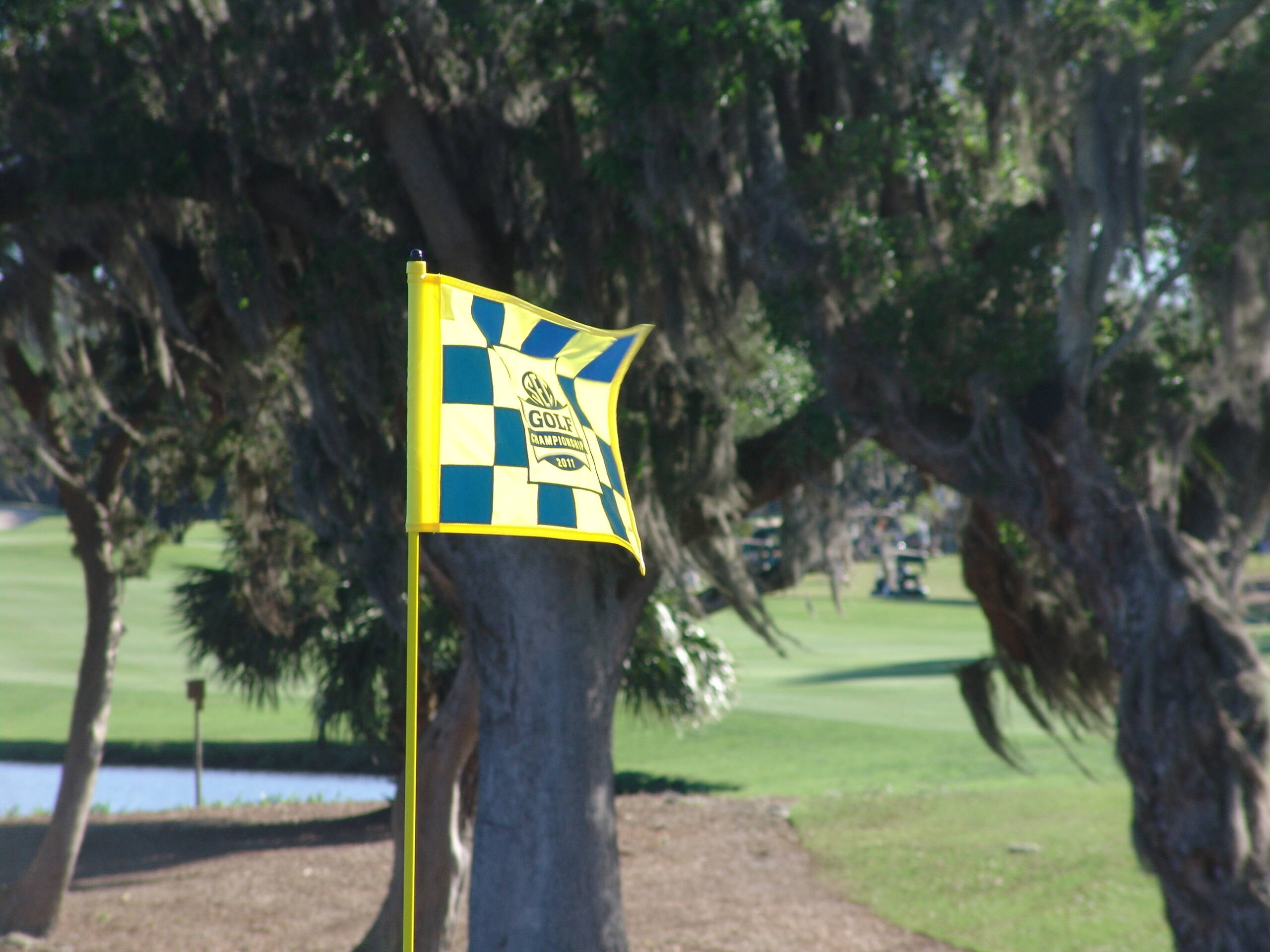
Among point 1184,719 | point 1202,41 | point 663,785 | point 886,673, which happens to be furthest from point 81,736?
point 886,673

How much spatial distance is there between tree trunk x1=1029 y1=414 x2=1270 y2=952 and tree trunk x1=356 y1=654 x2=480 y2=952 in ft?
13.4

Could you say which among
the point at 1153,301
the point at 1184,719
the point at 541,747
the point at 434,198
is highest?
the point at 434,198

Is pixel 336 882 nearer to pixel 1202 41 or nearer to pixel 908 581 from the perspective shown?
pixel 1202 41

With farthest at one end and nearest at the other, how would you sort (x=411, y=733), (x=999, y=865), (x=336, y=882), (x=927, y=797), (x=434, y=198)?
(x=927, y=797), (x=336, y=882), (x=999, y=865), (x=434, y=198), (x=411, y=733)

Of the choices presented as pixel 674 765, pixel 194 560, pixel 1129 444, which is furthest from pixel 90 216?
pixel 194 560

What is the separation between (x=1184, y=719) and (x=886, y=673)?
18.5 m

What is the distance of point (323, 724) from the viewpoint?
11.8 m

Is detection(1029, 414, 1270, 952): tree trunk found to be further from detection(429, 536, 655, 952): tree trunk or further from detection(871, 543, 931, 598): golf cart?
detection(871, 543, 931, 598): golf cart

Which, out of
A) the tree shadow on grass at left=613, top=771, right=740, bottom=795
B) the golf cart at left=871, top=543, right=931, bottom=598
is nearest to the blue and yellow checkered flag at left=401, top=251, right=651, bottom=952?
the tree shadow on grass at left=613, top=771, right=740, bottom=795

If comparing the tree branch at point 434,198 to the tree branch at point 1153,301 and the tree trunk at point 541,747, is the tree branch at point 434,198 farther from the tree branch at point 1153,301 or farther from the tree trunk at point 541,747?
the tree branch at point 1153,301

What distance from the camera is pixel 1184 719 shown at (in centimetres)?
567

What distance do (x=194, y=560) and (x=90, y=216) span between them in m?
33.2

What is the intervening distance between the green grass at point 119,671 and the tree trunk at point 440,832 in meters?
6.27

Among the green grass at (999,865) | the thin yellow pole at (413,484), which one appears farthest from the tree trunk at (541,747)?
the green grass at (999,865)
